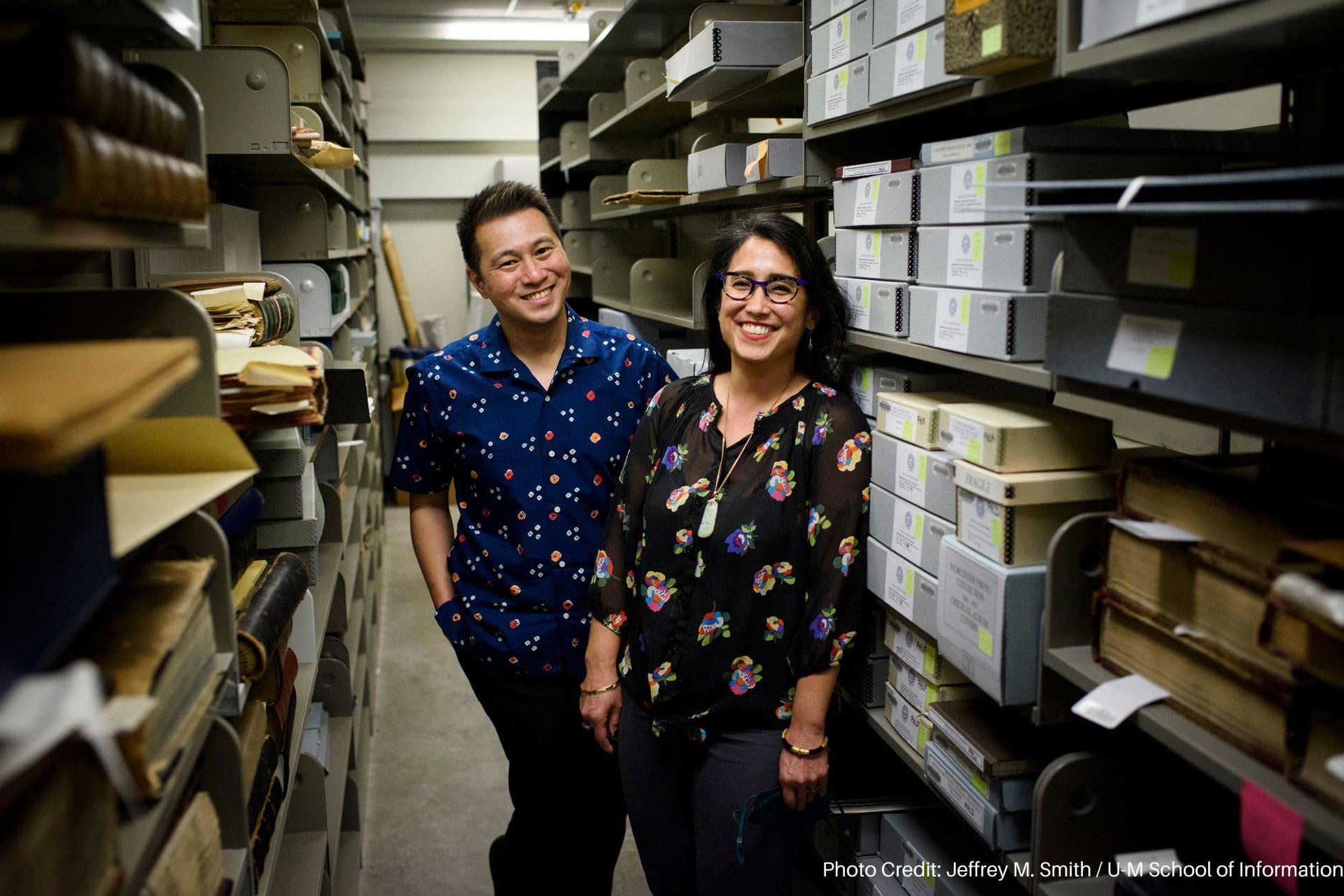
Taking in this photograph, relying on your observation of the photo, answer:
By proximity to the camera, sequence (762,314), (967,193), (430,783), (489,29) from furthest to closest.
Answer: (489,29) < (430,783) < (762,314) < (967,193)

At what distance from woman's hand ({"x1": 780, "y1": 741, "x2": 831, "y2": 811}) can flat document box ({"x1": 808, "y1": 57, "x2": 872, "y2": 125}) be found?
1.18 m

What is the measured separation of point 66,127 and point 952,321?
4.10 feet

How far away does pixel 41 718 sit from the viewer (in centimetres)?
72

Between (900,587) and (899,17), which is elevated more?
(899,17)

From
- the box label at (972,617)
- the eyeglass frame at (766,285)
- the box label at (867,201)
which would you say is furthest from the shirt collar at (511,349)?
the box label at (972,617)

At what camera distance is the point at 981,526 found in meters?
1.57

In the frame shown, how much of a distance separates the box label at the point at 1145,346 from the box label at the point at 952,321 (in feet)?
1.26

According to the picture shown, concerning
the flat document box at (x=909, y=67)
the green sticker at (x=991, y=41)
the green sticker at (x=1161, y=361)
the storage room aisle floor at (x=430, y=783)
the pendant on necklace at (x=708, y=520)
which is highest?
the flat document box at (x=909, y=67)

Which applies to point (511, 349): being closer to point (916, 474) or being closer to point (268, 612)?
point (268, 612)

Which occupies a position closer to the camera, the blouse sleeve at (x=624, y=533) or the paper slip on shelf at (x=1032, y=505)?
the paper slip on shelf at (x=1032, y=505)

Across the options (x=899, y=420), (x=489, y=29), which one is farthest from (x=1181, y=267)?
(x=489, y=29)

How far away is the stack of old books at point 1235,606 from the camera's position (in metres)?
1.03

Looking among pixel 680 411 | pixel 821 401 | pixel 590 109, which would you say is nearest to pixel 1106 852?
pixel 821 401

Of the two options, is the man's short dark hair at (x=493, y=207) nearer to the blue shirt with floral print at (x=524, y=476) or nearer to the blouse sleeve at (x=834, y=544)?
the blue shirt with floral print at (x=524, y=476)
